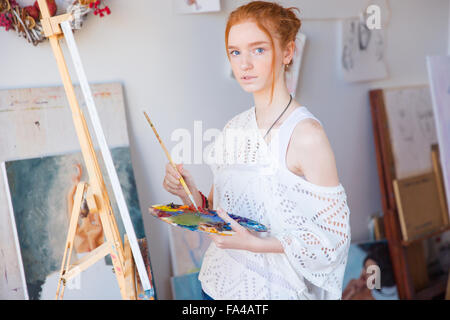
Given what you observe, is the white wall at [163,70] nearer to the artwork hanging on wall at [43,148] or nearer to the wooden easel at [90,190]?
the artwork hanging on wall at [43,148]

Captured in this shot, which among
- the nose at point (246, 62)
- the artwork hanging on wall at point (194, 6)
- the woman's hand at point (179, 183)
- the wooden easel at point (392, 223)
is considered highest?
the artwork hanging on wall at point (194, 6)

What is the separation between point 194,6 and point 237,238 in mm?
734

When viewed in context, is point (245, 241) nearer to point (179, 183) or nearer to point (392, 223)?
point (179, 183)

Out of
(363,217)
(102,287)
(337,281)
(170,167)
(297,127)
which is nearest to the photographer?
(297,127)

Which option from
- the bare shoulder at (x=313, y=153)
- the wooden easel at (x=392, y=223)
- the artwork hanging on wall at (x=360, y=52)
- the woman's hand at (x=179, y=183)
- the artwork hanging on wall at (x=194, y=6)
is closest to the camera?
the bare shoulder at (x=313, y=153)

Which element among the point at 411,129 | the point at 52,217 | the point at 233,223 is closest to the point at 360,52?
the point at 411,129

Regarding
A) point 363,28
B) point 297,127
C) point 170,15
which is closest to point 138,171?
point 170,15

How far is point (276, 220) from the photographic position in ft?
3.48

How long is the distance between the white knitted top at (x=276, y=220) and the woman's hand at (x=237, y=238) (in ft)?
0.24

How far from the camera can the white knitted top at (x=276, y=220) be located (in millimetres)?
1013

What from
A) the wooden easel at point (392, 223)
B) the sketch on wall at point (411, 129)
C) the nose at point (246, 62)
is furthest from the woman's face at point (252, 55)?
the sketch on wall at point (411, 129)

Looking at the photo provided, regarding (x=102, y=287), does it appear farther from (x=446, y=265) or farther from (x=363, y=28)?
(x=446, y=265)
